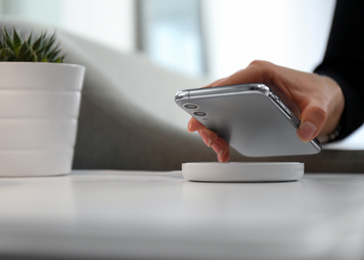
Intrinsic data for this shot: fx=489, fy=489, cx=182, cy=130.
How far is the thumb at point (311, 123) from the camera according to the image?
536 millimetres

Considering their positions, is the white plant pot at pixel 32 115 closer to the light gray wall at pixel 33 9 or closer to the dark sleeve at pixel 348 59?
the dark sleeve at pixel 348 59

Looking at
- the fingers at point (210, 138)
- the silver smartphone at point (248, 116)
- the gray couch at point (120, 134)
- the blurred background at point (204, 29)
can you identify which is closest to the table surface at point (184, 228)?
the silver smartphone at point (248, 116)

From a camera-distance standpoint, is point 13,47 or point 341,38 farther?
point 341,38

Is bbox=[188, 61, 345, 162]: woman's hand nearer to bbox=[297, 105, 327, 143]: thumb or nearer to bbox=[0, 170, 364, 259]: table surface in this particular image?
bbox=[297, 105, 327, 143]: thumb

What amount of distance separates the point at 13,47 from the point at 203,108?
30 centimetres

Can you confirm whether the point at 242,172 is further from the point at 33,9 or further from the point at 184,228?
the point at 33,9

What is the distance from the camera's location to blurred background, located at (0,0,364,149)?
4.41m

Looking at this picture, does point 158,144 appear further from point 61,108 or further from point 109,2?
point 109,2

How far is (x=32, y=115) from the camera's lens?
0.68 metres

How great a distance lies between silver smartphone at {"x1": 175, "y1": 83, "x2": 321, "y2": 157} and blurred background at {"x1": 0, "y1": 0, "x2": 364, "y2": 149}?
3.88 meters

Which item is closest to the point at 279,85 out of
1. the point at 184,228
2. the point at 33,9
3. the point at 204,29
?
the point at 184,228

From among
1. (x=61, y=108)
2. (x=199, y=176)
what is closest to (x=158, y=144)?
(x=61, y=108)

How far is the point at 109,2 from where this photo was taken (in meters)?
4.79

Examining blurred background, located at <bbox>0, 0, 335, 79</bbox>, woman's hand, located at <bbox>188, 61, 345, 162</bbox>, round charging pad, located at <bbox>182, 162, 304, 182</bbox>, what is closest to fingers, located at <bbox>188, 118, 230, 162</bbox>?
woman's hand, located at <bbox>188, 61, 345, 162</bbox>
